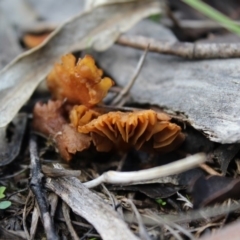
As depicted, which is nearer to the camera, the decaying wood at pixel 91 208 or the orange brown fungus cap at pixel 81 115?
the decaying wood at pixel 91 208

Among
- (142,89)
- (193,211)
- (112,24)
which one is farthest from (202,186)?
(112,24)

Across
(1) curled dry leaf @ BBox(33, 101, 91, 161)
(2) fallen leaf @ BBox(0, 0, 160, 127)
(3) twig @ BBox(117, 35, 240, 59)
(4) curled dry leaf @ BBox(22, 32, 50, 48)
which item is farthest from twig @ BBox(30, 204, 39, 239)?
(4) curled dry leaf @ BBox(22, 32, 50, 48)

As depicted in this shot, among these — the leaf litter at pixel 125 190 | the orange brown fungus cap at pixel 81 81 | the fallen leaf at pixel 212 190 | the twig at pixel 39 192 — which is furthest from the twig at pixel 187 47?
the twig at pixel 39 192

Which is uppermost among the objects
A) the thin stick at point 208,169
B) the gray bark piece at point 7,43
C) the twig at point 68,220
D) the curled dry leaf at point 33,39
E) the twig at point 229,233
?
the gray bark piece at point 7,43

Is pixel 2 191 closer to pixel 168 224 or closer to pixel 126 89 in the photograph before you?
pixel 168 224

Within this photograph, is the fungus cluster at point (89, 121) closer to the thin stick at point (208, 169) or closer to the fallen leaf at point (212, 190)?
the thin stick at point (208, 169)

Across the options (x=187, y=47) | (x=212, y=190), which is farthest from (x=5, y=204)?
(x=187, y=47)
